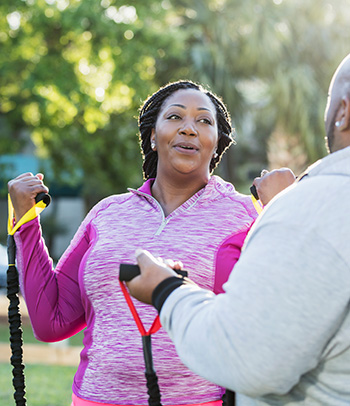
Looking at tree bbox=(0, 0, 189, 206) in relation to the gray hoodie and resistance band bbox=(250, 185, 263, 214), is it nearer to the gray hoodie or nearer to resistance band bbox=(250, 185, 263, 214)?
resistance band bbox=(250, 185, 263, 214)

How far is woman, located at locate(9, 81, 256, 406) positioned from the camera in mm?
2371

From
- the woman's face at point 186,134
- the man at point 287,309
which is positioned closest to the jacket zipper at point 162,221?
the woman's face at point 186,134

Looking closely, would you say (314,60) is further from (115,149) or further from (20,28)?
(20,28)

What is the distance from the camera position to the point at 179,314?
1521 mm

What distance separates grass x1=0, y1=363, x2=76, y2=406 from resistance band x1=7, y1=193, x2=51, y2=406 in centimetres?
462

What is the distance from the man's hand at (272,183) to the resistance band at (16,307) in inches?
31.6

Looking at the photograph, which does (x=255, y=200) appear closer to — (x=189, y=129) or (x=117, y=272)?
(x=189, y=129)

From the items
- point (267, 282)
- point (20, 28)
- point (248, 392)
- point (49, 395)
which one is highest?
point (20, 28)

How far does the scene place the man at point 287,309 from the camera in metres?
1.38

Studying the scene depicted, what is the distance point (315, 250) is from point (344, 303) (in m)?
0.13

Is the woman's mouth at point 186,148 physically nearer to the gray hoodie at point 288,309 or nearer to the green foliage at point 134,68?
the gray hoodie at point 288,309

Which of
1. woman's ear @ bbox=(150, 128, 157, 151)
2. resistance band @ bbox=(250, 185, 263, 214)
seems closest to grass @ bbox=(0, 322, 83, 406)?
woman's ear @ bbox=(150, 128, 157, 151)

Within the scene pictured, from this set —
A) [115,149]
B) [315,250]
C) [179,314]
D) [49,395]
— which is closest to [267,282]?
[315,250]

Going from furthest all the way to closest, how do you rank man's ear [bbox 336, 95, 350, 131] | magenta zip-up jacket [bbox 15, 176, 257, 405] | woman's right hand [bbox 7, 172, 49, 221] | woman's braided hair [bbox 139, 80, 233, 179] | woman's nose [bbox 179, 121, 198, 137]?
woman's braided hair [bbox 139, 80, 233, 179] → woman's nose [bbox 179, 121, 198, 137] → woman's right hand [bbox 7, 172, 49, 221] → magenta zip-up jacket [bbox 15, 176, 257, 405] → man's ear [bbox 336, 95, 350, 131]
